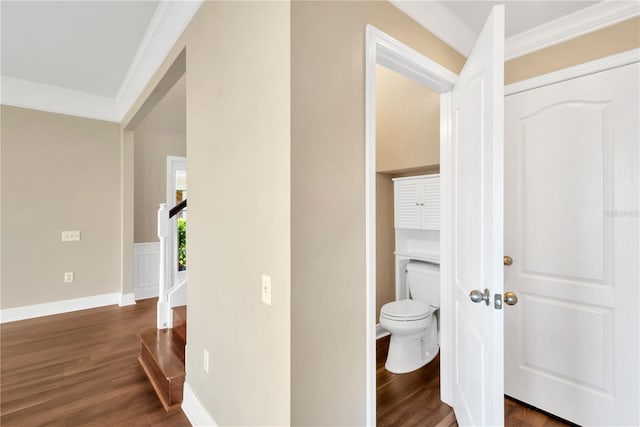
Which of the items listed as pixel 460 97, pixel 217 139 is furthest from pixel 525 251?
pixel 217 139

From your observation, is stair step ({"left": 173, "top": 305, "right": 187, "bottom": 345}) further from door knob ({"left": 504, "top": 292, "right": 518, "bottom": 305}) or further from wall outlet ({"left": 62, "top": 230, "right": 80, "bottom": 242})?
door knob ({"left": 504, "top": 292, "right": 518, "bottom": 305})

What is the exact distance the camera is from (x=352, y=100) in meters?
1.24

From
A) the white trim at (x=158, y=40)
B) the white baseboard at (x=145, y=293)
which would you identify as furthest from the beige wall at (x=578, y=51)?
the white baseboard at (x=145, y=293)

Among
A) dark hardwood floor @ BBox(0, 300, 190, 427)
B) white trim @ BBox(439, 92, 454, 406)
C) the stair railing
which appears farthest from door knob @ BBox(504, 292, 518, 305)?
the stair railing

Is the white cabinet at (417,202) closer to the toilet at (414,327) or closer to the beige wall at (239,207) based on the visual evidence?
the toilet at (414,327)

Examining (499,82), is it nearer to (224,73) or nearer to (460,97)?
(460,97)

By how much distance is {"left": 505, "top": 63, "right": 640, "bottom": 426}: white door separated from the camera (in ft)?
5.25

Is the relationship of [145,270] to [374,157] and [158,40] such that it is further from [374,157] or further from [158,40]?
[374,157]

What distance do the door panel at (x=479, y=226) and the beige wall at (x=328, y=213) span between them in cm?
50

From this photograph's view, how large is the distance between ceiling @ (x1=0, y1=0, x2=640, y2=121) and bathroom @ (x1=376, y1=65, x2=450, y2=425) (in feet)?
2.46

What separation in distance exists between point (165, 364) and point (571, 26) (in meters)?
3.42

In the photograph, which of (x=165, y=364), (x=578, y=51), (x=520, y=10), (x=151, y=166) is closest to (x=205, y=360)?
(x=165, y=364)

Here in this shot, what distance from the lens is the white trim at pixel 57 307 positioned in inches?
133

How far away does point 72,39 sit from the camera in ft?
8.03
